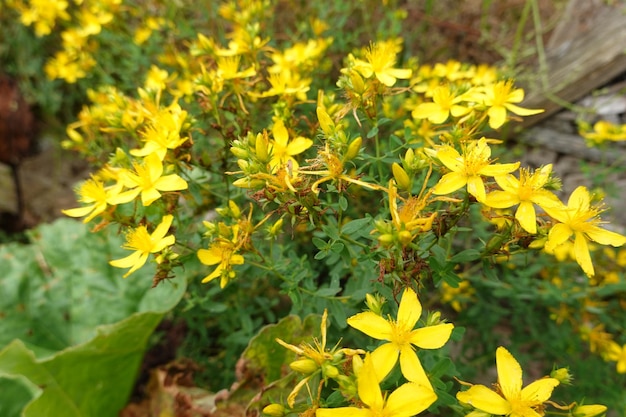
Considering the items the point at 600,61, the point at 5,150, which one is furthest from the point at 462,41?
the point at 5,150

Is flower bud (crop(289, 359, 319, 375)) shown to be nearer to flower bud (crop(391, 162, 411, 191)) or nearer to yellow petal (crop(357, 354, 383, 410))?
yellow petal (crop(357, 354, 383, 410))

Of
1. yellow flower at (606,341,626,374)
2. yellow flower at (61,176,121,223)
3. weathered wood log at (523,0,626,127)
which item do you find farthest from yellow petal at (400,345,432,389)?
weathered wood log at (523,0,626,127)

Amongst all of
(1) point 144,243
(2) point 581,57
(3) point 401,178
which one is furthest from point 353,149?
(2) point 581,57

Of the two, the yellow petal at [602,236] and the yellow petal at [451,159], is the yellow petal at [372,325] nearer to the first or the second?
the yellow petal at [451,159]

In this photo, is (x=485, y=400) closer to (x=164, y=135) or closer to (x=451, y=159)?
(x=451, y=159)

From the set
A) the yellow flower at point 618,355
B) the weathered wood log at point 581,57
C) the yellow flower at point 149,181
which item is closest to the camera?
the yellow flower at point 149,181

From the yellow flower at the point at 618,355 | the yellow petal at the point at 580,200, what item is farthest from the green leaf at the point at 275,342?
the yellow flower at the point at 618,355
